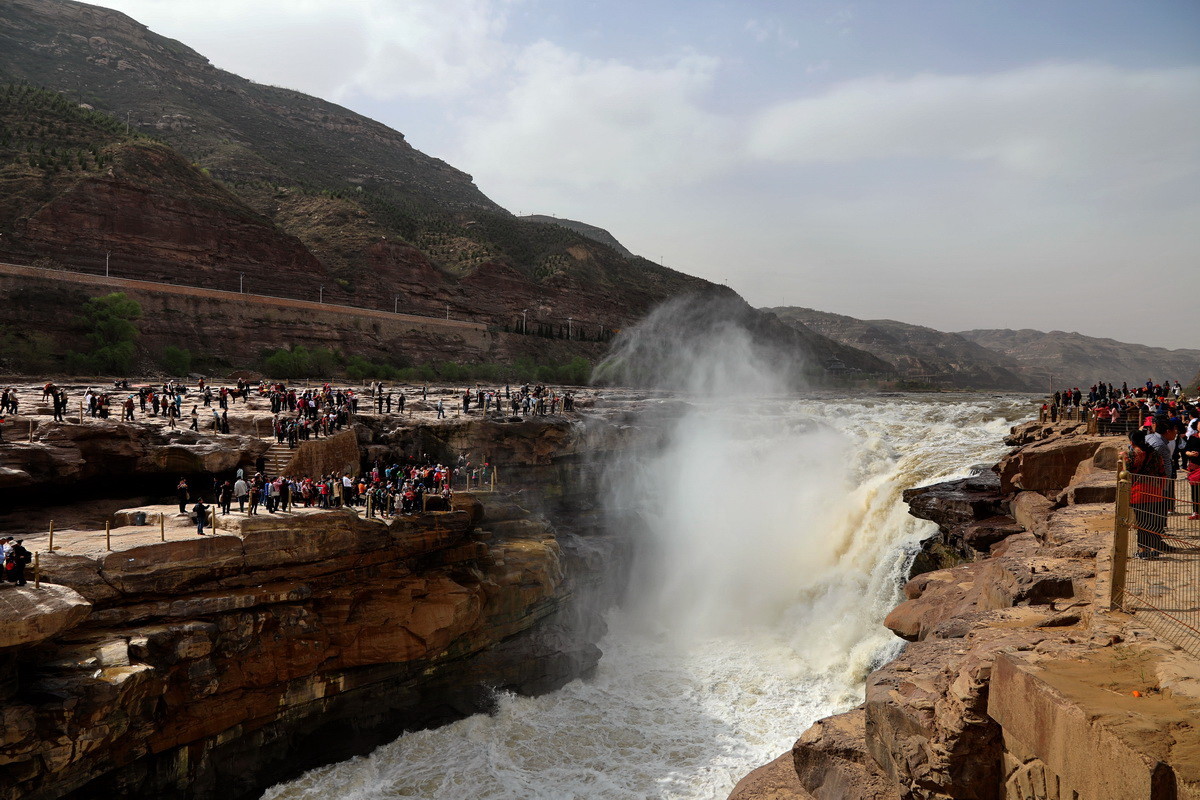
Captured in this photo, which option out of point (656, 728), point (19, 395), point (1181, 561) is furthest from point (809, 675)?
point (19, 395)

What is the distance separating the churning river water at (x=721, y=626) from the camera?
14141mm

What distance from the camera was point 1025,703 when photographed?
5914mm

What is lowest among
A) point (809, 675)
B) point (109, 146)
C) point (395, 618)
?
point (809, 675)

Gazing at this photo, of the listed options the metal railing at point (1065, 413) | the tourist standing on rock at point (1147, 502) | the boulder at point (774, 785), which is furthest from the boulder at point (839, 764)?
the metal railing at point (1065, 413)

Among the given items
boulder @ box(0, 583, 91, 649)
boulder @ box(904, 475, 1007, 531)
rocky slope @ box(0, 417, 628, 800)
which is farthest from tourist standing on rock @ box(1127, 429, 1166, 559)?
boulder @ box(0, 583, 91, 649)

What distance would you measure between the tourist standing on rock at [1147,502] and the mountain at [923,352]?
86.2 m

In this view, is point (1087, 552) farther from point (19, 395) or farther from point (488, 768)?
point (19, 395)

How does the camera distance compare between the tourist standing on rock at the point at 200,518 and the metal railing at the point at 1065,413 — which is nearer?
the tourist standing on rock at the point at 200,518

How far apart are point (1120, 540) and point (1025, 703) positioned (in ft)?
6.90

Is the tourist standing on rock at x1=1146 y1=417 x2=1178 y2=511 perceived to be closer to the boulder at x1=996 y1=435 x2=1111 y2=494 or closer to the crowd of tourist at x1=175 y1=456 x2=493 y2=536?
the boulder at x1=996 y1=435 x2=1111 y2=494

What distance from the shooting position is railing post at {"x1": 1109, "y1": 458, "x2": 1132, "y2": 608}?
6684 mm

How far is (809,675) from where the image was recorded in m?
17.0

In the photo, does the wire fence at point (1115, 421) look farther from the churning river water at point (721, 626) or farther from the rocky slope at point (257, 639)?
the rocky slope at point (257, 639)

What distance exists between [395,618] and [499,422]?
11400mm
